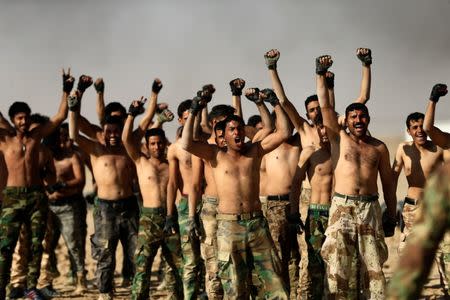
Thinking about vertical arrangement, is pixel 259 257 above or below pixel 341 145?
below

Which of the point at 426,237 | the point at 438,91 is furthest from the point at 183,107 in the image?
the point at 426,237

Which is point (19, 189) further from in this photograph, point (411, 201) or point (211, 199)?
point (411, 201)

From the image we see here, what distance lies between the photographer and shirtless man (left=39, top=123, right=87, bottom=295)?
13.0 metres

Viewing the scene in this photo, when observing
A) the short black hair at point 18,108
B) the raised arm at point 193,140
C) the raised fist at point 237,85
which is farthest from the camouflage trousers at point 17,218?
the raised arm at point 193,140

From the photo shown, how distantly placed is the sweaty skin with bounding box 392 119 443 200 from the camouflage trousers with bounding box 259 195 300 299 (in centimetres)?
158

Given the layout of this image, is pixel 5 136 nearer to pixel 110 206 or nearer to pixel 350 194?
pixel 110 206

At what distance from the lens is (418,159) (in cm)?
1099

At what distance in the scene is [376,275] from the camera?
8.64m

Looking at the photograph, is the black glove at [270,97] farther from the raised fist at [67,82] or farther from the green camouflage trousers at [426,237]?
the green camouflage trousers at [426,237]

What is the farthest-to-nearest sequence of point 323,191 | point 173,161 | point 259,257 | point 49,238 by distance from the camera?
point 49,238, point 173,161, point 323,191, point 259,257

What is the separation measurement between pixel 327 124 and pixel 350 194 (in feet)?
2.58

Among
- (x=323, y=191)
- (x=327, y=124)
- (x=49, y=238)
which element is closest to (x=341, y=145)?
(x=327, y=124)

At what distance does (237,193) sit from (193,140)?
2.33 ft

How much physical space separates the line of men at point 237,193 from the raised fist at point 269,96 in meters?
0.02
